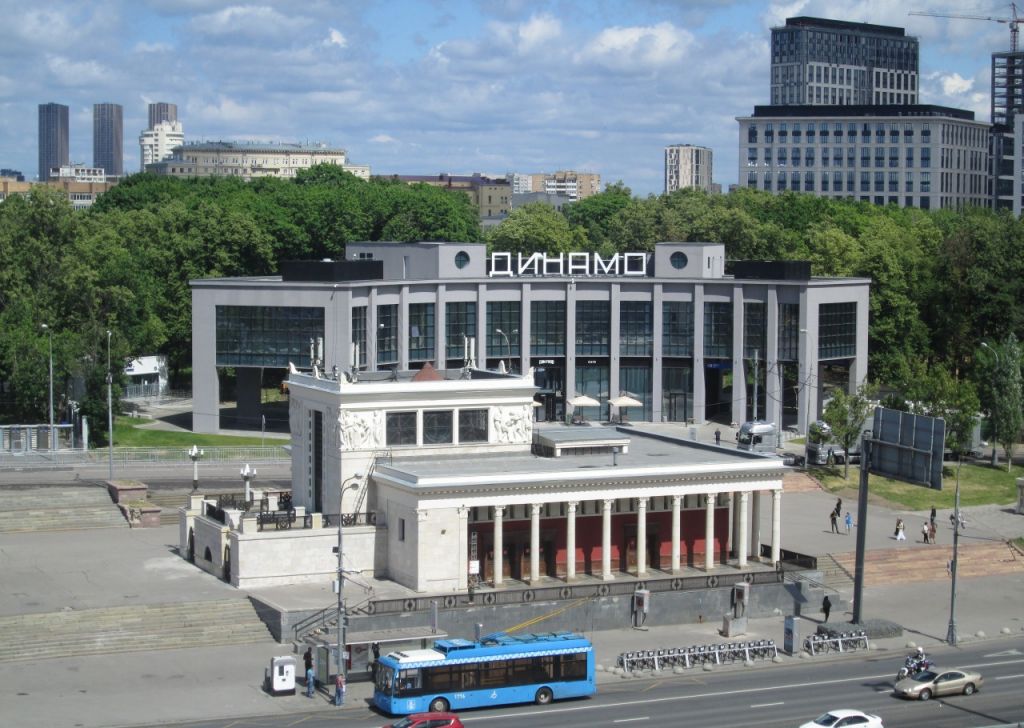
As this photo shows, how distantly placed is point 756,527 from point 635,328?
163ft

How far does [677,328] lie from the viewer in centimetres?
13488

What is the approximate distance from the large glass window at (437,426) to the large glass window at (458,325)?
156 feet

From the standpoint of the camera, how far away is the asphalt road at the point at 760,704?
61.8 metres

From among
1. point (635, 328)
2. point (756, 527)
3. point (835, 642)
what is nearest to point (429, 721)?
point (835, 642)

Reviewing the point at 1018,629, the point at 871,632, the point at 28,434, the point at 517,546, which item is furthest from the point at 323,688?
the point at 28,434

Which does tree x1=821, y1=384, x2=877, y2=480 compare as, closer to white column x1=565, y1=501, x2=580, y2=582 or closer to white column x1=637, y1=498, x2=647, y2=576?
white column x1=637, y1=498, x2=647, y2=576

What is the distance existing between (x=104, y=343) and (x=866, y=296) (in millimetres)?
61191

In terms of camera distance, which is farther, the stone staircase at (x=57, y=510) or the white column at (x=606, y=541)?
the stone staircase at (x=57, y=510)

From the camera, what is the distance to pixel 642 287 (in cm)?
13488

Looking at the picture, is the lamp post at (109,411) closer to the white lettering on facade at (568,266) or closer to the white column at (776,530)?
the white lettering on facade at (568,266)

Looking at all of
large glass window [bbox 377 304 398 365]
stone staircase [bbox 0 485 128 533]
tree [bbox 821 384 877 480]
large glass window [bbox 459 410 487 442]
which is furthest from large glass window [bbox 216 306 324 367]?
large glass window [bbox 459 410 487 442]

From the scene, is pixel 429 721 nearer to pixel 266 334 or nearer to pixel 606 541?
pixel 606 541

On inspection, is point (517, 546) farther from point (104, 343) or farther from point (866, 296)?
point (866, 296)

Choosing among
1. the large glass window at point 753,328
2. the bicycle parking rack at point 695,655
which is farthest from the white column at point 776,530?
the large glass window at point 753,328
